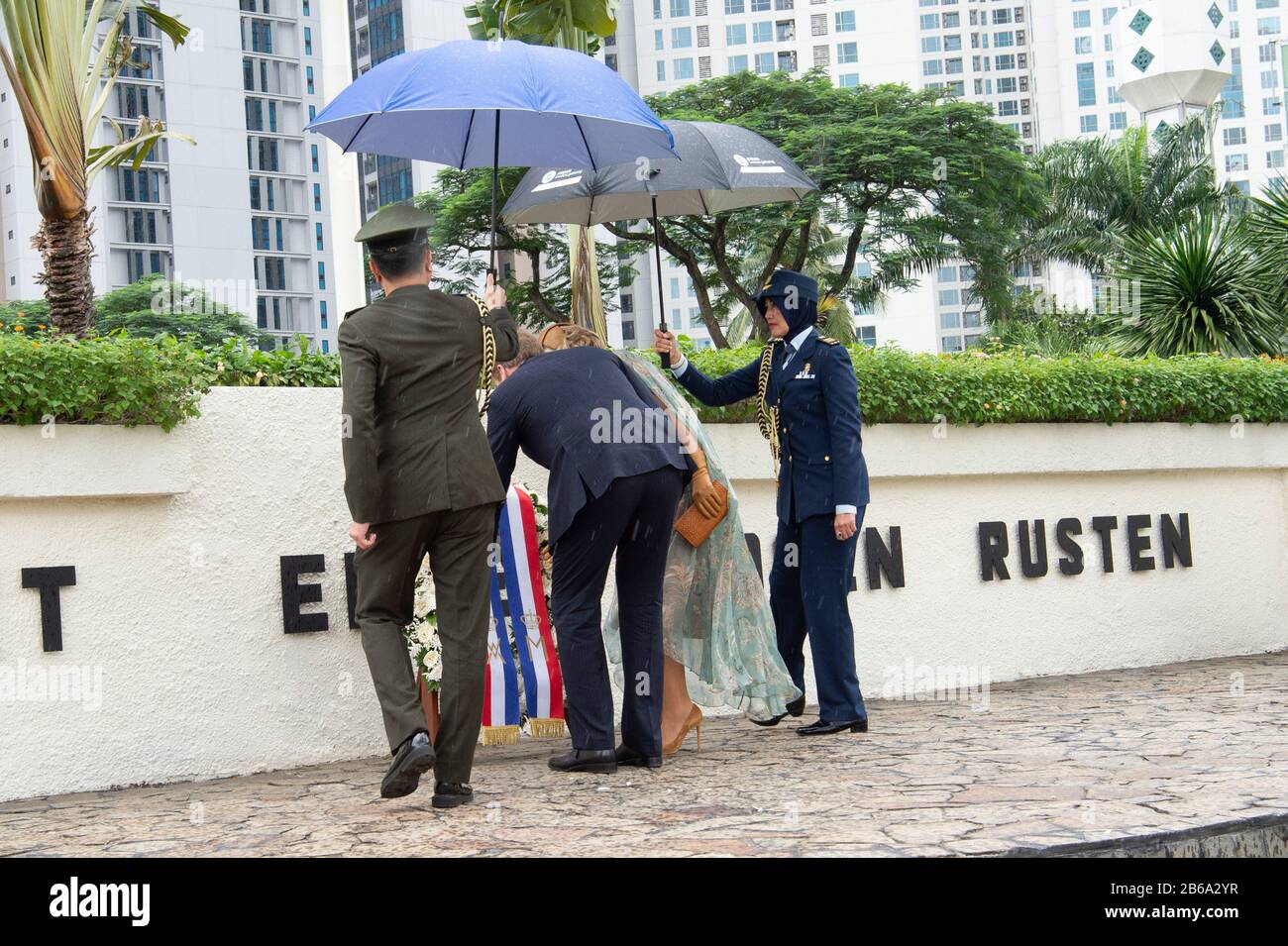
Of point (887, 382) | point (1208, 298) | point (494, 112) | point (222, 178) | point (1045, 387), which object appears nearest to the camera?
point (494, 112)

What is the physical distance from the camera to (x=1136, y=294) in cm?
1481

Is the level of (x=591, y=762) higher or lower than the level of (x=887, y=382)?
lower

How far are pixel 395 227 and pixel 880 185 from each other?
132 feet

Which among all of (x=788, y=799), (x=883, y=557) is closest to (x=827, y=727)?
(x=788, y=799)

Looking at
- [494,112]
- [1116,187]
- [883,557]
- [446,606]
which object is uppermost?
[1116,187]

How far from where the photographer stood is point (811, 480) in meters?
6.70

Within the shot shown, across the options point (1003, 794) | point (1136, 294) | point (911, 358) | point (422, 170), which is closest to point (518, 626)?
point (1003, 794)

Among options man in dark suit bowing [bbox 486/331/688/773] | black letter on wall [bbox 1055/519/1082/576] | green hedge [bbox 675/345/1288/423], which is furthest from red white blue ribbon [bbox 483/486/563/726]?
black letter on wall [bbox 1055/519/1082/576]

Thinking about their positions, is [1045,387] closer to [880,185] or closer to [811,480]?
[811,480]

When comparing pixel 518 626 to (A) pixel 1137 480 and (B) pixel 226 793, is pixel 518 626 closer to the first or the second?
(B) pixel 226 793

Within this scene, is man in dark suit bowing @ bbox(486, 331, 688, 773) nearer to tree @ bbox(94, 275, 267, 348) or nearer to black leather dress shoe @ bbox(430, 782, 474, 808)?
black leather dress shoe @ bbox(430, 782, 474, 808)

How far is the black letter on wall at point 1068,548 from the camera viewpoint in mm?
9297

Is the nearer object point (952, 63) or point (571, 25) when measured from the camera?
point (571, 25)

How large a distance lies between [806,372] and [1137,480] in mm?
3878
